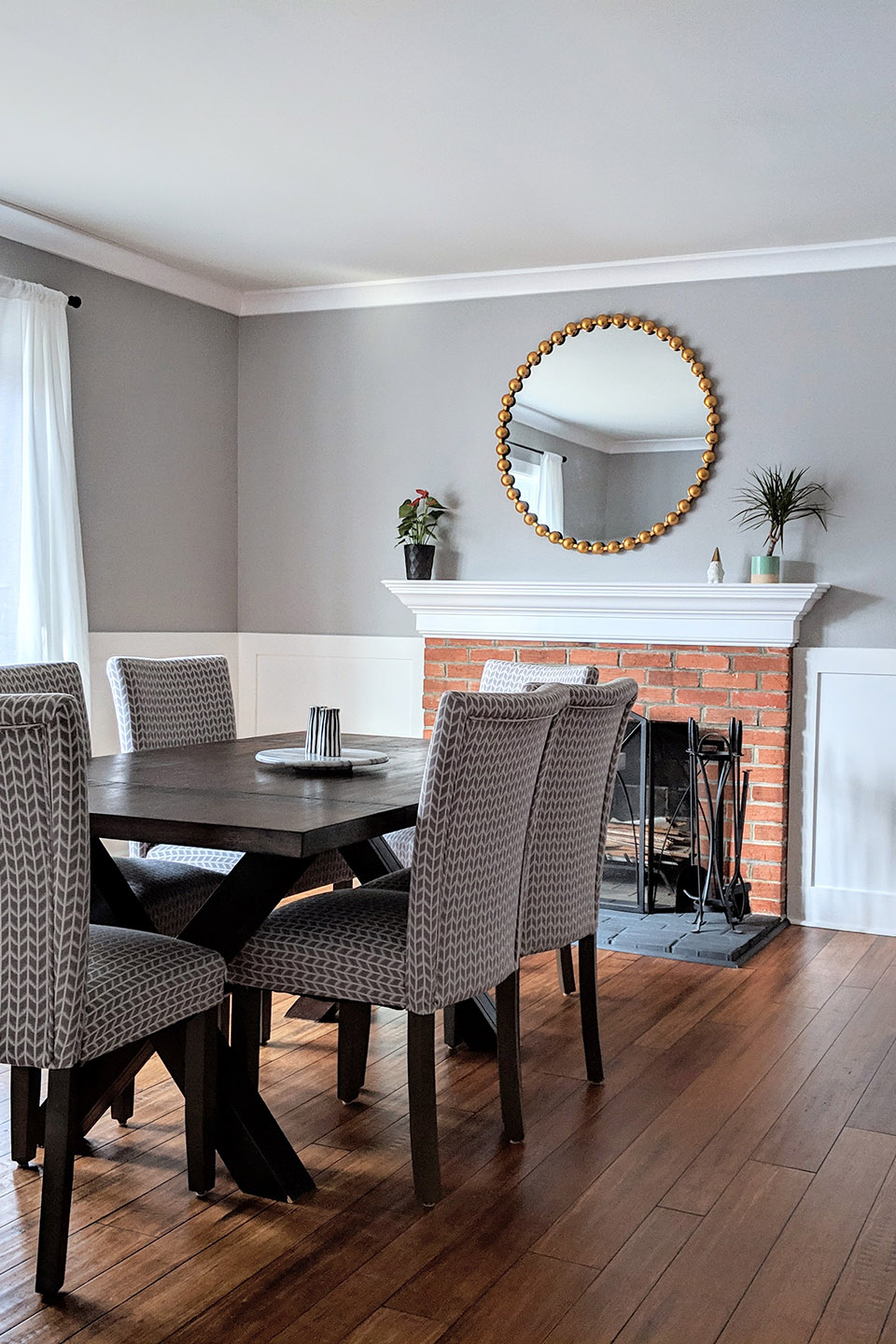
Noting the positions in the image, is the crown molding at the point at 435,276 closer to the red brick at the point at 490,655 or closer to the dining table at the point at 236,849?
the red brick at the point at 490,655

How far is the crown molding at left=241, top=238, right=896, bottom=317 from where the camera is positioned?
479 centimetres

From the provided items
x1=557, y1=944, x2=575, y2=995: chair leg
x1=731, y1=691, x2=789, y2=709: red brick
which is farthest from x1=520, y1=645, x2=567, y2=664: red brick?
x1=557, y1=944, x2=575, y2=995: chair leg

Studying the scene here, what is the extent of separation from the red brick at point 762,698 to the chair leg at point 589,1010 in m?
1.98

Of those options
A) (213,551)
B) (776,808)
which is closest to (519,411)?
(213,551)

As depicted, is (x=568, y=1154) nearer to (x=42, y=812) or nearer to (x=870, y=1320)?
(x=870, y=1320)

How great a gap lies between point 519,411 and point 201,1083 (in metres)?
3.61

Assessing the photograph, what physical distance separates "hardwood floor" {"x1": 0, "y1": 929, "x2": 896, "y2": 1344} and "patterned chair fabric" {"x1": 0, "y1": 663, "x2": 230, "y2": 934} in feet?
1.32

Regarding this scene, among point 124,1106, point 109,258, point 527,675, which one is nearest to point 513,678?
point 527,675

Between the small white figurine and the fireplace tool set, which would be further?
the small white figurine

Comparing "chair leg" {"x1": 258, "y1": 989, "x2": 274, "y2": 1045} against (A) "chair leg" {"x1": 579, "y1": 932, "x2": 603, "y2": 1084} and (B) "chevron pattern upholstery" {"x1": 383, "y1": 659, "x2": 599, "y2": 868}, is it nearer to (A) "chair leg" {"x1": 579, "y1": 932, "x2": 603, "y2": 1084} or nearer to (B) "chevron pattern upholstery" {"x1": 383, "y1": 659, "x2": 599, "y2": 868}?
(B) "chevron pattern upholstery" {"x1": 383, "y1": 659, "x2": 599, "y2": 868}

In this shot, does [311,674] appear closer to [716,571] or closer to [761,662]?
[716,571]

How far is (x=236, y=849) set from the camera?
232cm

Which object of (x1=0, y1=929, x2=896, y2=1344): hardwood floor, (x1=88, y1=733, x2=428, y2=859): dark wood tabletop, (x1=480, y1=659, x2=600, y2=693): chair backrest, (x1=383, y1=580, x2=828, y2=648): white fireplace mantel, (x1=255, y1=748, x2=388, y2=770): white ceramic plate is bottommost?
(x1=0, y1=929, x2=896, y2=1344): hardwood floor

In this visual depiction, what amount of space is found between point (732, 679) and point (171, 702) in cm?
221
